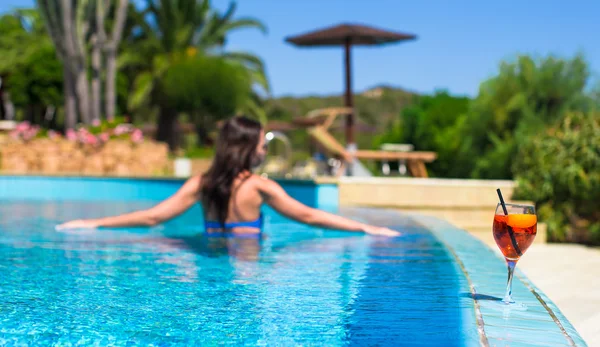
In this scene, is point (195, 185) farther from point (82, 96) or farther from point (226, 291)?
point (82, 96)

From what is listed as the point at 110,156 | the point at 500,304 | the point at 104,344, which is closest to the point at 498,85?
the point at 110,156

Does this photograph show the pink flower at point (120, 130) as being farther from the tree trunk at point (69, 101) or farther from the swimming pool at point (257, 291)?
the swimming pool at point (257, 291)

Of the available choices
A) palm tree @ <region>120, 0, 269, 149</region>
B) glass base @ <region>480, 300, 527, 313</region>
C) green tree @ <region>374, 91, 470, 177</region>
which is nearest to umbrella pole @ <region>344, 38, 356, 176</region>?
green tree @ <region>374, 91, 470, 177</region>

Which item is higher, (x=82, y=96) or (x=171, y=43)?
(x=171, y=43)

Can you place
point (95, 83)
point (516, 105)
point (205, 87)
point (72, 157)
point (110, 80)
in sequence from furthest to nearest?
point (205, 87)
point (110, 80)
point (95, 83)
point (72, 157)
point (516, 105)

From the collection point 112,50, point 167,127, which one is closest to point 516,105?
point 112,50

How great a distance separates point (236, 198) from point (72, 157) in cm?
946

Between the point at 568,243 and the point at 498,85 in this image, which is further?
the point at 498,85

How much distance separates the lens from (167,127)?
86.3 ft

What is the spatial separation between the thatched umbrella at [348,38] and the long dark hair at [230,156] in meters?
10.2

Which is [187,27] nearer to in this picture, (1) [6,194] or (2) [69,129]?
(2) [69,129]

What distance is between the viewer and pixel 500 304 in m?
2.99

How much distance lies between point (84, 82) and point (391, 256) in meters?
12.0

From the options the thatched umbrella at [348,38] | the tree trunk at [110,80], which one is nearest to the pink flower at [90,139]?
the tree trunk at [110,80]
